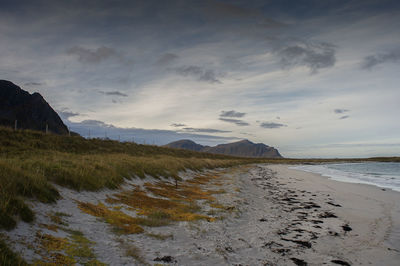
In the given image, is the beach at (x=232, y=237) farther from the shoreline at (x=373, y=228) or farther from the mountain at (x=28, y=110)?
the mountain at (x=28, y=110)

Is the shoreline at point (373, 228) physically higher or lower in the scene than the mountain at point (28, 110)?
lower

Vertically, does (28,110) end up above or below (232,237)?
above

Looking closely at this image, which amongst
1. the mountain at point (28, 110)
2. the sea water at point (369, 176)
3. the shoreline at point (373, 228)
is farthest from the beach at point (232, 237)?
the mountain at point (28, 110)

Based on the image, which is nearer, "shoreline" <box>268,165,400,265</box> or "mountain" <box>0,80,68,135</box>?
"shoreline" <box>268,165,400,265</box>

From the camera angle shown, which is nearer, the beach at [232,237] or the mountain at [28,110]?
the beach at [232,237]

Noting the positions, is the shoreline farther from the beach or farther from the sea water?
the sea water

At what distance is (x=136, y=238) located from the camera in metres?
6.09

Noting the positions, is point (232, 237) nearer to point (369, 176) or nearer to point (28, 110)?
point (369, 176)

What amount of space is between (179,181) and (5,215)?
45.7ft

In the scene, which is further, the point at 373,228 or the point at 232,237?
the point at 373,228

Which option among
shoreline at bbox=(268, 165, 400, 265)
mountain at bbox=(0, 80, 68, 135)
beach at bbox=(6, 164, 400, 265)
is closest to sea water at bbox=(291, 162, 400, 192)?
shoreline at bbox=(268, 165, 400, 265)

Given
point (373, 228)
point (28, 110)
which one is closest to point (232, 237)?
point (373, 228)

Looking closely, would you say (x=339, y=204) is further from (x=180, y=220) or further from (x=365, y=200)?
(x=180, y=220)

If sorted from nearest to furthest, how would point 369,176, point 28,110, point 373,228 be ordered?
point 373,228
point 369,176
point 28,110
